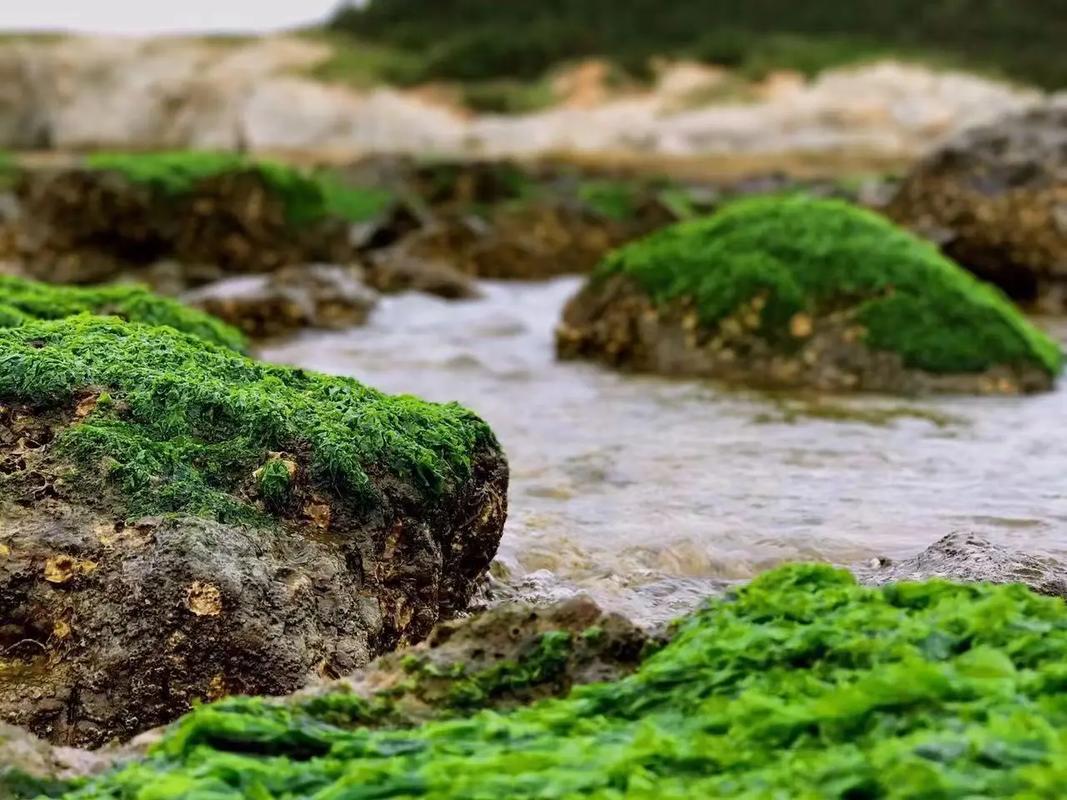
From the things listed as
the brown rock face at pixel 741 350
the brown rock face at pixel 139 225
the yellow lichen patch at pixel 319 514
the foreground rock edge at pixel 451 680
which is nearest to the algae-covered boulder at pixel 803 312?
the brown rock face at pixel 741 350

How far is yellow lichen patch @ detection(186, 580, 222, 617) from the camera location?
3209mm

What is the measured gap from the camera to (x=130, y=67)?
3859 centimetres

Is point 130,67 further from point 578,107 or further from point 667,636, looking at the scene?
point 667,636

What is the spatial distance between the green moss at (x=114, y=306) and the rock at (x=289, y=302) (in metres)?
4.79

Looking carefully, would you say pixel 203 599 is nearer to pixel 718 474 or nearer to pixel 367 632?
pixel 367 632

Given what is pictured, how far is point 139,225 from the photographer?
15.6 meters

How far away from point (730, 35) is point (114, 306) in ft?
116

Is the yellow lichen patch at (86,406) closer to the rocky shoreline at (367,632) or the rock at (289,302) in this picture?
the rocky shoreline at (367,632)

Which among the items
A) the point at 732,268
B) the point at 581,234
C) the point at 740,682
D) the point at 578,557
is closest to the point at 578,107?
the point at 581,234

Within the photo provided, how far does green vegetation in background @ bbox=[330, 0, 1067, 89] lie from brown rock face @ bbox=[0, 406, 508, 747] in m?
33.7

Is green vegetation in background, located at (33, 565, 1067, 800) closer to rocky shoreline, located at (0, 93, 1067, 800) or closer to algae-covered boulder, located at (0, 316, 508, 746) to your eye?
rocky shoreline, located at (0, 93, 1067, 800)

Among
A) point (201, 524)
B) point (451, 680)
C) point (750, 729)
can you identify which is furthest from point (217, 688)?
point (750, 729)

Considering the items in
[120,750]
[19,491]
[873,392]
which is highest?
[19,491]

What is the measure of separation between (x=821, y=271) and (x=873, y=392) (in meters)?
1.26
